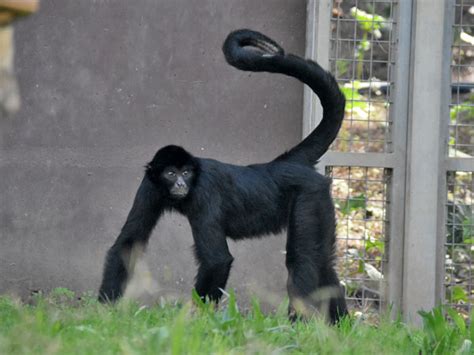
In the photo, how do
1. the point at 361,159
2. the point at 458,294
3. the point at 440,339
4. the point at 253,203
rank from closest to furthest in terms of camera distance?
1. the point at 440,339
2. the point at 253,203
3. the point at 361,159
4. the point at 458,294

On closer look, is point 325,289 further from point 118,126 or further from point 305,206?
point 118,126

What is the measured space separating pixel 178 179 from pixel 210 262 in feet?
2.11

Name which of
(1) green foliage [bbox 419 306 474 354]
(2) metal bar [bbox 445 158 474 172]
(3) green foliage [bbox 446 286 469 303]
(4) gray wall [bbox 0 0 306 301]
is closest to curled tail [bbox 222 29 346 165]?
(4) gray wall [bbox 0 0 306 301]

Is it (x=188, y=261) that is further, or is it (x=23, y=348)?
(x=188, y=261)

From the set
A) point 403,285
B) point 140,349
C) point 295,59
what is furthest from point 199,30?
point 140,349

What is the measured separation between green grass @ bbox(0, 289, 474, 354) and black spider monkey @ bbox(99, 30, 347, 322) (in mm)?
780

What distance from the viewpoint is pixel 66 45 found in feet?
25.7

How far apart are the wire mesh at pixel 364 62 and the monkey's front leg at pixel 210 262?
1.81 metres

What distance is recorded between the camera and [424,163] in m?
7.56

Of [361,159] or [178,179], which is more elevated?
[361,159]

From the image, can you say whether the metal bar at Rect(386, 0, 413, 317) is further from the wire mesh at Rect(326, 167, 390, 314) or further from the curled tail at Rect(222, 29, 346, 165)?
the curled tail at Rect(222, 29, 346, 165)

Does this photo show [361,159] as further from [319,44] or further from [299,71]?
[299,71]

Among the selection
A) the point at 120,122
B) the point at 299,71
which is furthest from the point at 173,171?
the point at 120,122

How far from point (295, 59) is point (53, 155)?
230 centimetres
